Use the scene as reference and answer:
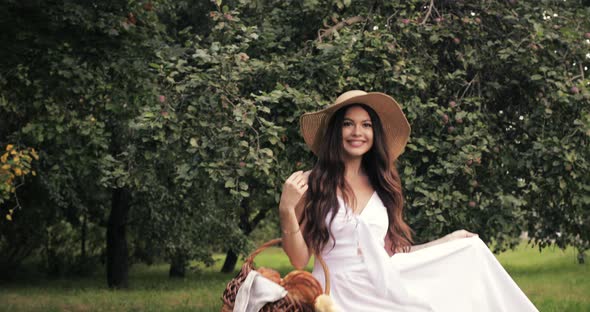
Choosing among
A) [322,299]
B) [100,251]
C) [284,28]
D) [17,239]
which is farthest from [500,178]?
[100,251]

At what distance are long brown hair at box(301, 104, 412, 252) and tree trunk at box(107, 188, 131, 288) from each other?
12490 mm

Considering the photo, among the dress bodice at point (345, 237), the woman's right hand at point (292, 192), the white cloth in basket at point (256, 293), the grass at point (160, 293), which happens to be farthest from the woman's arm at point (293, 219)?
the grass at point (160, 293)

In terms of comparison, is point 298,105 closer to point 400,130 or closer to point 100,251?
point 400,130

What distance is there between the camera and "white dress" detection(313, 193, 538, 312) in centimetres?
344

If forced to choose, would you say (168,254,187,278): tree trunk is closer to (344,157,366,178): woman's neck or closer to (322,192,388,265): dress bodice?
(344,157,366,178): woman's neck

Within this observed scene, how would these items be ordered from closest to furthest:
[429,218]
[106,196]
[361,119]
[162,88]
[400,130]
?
[361,119] < [400,130] < [429,218] < [162,88] < [106,196]

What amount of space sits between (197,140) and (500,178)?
2.48 m

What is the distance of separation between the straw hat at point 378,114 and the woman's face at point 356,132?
0.16ft

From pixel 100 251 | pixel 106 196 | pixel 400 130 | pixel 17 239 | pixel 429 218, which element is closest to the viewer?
pixel 400 130

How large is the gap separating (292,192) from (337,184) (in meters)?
0.56

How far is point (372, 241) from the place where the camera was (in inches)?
137

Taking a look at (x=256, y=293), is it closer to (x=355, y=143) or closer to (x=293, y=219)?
(x=293, y=219)

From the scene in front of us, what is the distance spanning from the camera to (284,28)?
271 inches

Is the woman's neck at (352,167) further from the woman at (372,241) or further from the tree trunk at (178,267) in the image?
the tree trunk at (178,267)
